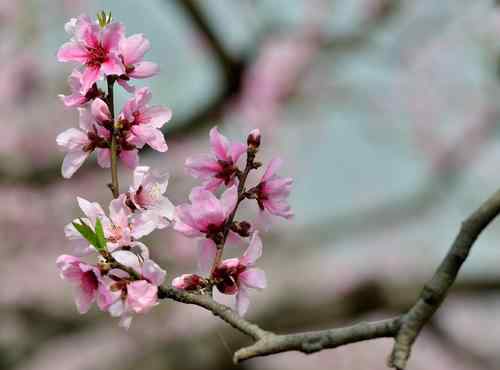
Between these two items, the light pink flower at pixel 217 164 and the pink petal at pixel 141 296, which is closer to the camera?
the pink petal at pixel 141 296

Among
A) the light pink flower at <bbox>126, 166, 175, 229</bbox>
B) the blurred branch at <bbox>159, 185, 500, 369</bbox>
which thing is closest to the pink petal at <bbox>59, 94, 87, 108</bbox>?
the light pink flower at <bbox>126, 166, 175, 229</bbox>

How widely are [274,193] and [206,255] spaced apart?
0.11 m

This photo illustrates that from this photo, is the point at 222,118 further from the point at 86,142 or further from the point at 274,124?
the point at 86,142

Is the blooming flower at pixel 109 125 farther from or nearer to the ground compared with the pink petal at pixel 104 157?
farther from the ground

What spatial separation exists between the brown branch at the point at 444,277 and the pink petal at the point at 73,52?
19.0 inches

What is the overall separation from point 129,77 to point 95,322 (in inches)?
173

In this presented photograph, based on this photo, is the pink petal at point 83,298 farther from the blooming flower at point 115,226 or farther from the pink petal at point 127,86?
the pink petal at point 127,86

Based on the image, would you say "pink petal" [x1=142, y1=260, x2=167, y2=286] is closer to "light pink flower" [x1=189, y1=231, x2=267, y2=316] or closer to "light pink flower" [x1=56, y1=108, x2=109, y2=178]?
"light pink flower" [x1=189, y1=231, x2=267, y2=316]

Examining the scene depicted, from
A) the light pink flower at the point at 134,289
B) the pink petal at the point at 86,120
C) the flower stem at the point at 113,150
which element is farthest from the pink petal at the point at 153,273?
the pink petal at the point at 86,120

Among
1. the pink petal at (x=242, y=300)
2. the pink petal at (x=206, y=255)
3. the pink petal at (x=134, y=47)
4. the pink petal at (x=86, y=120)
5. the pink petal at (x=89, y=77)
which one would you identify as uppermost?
the pink petal at (x=134, y=47)

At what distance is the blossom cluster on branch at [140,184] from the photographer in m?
0.88

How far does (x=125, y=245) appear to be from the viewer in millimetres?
874

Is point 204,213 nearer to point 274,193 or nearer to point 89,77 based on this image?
point 274,193

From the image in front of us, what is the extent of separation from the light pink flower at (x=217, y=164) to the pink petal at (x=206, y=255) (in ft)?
0.22
